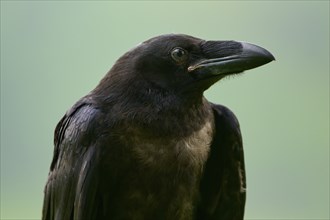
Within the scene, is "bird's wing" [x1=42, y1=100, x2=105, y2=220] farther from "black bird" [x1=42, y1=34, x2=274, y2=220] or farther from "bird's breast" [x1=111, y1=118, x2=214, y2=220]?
"bird's breast" [x1=111, y1=118, x2=214, y2=220]

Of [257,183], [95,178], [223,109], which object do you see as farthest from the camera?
[257,183]

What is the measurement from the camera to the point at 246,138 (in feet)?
17.2

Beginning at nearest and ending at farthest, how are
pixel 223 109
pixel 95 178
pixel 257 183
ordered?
pixel 95 178 < pixel 223 109 < pixel 257 183

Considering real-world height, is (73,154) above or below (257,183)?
above

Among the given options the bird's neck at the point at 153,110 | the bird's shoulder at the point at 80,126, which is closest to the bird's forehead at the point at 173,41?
the bird's neck at the point at 153,110

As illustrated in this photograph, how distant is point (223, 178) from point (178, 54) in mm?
651

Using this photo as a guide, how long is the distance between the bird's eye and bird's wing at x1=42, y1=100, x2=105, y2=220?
37 centimetres

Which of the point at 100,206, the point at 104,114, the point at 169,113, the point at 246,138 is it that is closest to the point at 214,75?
the point at 169,113

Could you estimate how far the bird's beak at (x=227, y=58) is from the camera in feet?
11.9

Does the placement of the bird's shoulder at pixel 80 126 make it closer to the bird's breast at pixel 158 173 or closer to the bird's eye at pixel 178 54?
the bird's breast at pixel 158 173

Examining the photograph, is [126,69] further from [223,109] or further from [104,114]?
[223,109]

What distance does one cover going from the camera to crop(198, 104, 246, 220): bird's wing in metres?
3.97

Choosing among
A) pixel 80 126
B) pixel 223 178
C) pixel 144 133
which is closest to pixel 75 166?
pixel 80 126

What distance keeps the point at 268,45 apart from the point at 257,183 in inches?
30.2
